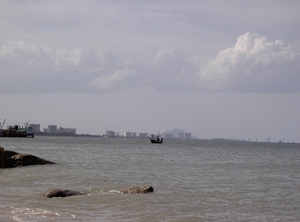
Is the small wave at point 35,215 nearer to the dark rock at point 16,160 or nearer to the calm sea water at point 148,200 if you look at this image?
the calm sea water at point 148,200

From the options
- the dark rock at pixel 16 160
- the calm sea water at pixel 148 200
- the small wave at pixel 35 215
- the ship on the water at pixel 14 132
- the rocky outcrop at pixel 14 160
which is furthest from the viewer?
the ship on the water at pixel 14 132

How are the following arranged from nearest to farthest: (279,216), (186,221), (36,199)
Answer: (186,221) < (279,216) < (36,199)

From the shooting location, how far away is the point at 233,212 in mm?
17812

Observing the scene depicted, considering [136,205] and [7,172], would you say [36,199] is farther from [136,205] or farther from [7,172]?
[7,172]

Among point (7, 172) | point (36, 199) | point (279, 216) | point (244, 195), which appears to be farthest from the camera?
point (7, 172)

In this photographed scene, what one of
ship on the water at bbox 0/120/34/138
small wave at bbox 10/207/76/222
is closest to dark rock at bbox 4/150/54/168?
small wave at bbox 10/207/76/222

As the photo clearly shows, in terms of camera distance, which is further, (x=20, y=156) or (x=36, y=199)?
(x=20, y=156)

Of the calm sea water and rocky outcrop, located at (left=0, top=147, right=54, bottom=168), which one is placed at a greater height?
rocky outcrop, located at (left=0, top=147, right=54, bottom=168)

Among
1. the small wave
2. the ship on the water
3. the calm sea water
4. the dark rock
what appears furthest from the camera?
the ship on the water

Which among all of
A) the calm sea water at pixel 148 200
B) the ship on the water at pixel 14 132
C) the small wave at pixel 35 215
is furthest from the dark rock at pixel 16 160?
the ship on the water at pixel 14 132

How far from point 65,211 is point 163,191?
7455mm

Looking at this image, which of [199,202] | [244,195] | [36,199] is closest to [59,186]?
[36,199]

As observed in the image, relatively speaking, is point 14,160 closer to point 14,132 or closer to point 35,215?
point 35,215

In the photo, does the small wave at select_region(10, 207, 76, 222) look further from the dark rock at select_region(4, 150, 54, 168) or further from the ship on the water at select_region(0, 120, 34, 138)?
the ship on the water at select_region(0, 120, 34, 138)
